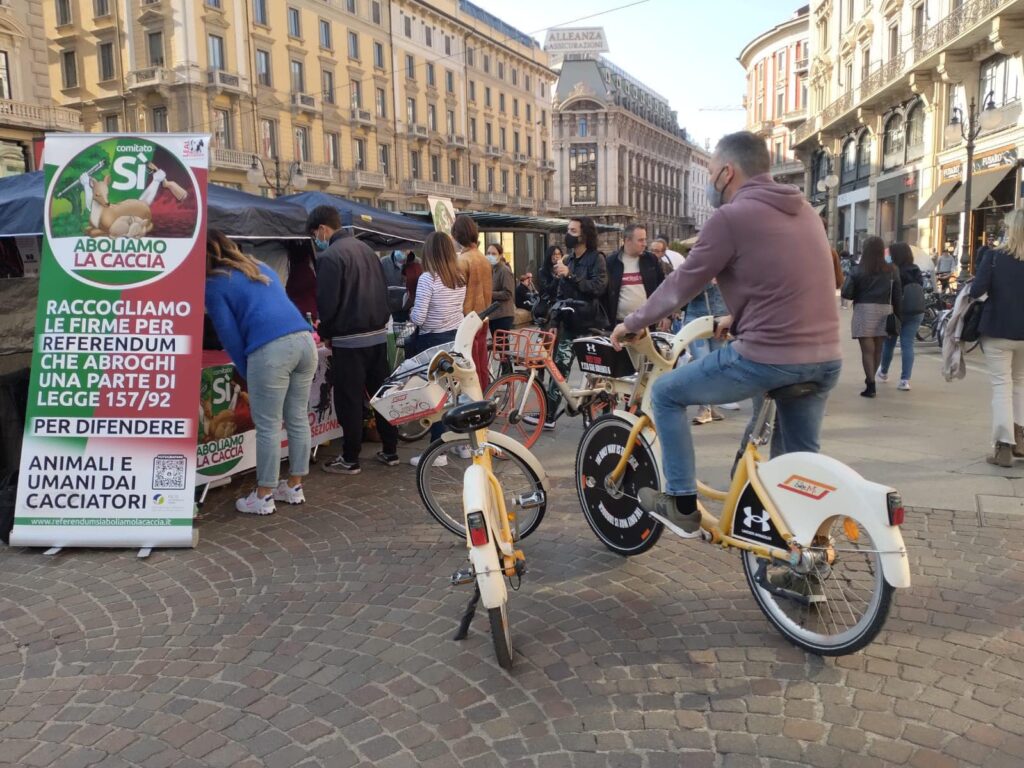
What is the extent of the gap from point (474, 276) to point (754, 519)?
12.5 ft

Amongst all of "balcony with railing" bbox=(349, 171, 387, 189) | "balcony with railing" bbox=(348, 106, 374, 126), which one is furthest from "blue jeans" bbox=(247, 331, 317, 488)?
"balcony with railing" bbox=(348, 106, 374, 126)

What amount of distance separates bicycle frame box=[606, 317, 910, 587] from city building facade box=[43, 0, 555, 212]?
919 inches

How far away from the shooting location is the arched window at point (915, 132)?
27547 millimetres

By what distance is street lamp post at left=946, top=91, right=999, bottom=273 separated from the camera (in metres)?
16.5

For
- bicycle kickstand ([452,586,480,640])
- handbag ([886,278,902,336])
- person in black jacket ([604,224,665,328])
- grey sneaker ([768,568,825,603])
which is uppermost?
person in black jacket ([604,224,665,328])

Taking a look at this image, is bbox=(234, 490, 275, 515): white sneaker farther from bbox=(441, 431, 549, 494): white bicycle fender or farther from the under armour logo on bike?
the under armour logo on bike

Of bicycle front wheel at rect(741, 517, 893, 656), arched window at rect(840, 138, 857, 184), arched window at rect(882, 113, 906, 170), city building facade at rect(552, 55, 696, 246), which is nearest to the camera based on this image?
bicycle front wheel at rect(741, 517, 893, 656)

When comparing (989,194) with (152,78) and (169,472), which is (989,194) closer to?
(169,472)

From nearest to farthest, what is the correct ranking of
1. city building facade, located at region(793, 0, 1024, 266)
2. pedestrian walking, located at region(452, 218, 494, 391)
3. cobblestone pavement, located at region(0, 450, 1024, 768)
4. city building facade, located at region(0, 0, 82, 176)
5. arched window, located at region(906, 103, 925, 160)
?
cobblestone pavement, located at region(0, 450, 1024, 768) → pedestrian walking, located at region(452, 218, 494, 391) → city building facade, located at region(793, 0, 1024, 266) → arched window, located at region(906, 103, 925, 160) → city building facade, located at region(0, 0, 82, 176)

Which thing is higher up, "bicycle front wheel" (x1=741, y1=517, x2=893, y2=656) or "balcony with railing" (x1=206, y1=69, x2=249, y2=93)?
"balcony with railing" (x1=206, y1=69, x2=249, y2=93)

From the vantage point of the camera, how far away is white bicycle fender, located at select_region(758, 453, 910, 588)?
8.63 feet

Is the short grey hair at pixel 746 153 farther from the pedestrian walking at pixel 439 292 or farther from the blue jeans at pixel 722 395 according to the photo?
the pedestrian walking at pixel 439 292

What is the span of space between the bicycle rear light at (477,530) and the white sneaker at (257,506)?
97.8 inches

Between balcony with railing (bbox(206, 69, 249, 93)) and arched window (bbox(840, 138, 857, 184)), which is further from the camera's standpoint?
balcony with railing (bbox(206, 69, 249, 93))
